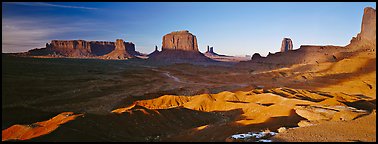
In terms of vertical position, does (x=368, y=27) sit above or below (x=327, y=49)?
above

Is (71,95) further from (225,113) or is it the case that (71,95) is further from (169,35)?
(169,35)

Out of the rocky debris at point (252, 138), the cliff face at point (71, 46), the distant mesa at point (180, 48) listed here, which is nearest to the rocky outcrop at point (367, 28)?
the distant mesa at point (180, 48)

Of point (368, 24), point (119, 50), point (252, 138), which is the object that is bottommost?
point (252, 138)

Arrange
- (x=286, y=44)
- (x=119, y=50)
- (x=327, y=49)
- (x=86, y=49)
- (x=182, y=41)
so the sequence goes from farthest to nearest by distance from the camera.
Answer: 1. (x=86, y=49)
2. (x=119, y=50)
3. (x=182, y=41)
4. (x=286, y=44)
5. (x=327, y=49)

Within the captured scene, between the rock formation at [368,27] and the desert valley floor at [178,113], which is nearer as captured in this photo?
the desert valley floor at [178,113]

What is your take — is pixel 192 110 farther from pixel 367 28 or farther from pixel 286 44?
pixel 286 44

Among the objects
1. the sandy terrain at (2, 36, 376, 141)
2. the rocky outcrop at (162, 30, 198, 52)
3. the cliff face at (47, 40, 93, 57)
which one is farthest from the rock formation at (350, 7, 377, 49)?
the cliff face at (47, 40, 93, 57)

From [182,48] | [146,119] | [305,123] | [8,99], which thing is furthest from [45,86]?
[182,48]

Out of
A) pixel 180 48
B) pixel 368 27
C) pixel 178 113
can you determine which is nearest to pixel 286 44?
pixel 368 27

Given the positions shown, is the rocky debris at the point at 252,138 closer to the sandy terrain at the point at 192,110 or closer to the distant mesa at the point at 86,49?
the sandy terrain at the point at 192,110
